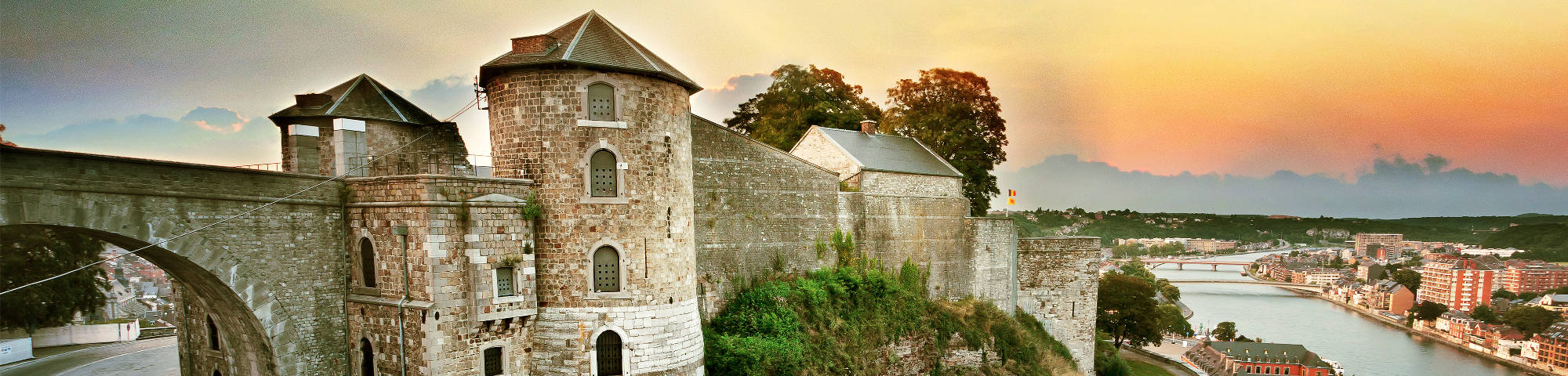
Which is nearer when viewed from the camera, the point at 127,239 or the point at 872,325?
the point at 127,239

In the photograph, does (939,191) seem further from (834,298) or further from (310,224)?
(310,224)

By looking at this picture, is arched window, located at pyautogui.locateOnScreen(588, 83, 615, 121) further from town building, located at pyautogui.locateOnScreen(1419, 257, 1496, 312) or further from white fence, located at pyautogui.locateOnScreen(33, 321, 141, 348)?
town building, located at pyautogui.locateOnScreen(1419, 257, 1496, 312)

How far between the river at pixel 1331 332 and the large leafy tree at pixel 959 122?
56264mm

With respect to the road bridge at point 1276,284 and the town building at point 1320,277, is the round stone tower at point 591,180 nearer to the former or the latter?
the road bridge at point 1276,284

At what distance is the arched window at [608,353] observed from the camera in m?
12.5

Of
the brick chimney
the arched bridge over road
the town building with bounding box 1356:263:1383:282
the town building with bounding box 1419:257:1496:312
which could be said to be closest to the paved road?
the arched bridge over road

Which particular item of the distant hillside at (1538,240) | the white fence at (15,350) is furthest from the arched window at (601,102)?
the distant hillside at (1538,240)

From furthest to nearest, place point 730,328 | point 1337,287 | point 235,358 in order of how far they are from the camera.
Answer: point 1337,287 < point 730,328 < point 235,358

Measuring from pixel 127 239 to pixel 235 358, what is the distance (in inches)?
167

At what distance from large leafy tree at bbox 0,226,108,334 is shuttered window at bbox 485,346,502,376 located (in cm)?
1249

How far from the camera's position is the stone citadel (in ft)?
33.4

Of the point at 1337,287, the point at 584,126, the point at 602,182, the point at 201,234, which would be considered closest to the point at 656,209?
the point at 602,182

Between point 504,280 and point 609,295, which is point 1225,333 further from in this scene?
point 504,280

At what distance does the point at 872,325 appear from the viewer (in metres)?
19.5
